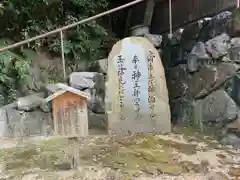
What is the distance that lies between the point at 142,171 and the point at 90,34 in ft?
15.6

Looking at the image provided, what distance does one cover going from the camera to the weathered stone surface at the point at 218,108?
15.6 ft

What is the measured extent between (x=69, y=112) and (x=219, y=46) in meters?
2.66

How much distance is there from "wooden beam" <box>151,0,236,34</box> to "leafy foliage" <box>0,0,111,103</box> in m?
1.34

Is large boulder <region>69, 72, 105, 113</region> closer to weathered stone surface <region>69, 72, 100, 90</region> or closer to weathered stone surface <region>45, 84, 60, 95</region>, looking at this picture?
weathered stone surface <region>69, 72, 100, 90</region>

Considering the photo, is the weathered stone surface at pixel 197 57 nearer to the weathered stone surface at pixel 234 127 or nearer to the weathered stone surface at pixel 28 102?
the weathered stone surface at pixel 234 127

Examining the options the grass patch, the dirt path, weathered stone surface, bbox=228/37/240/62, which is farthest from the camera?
weathered stone surface, bbox=228/37/240/62

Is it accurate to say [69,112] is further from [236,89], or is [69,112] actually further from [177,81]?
[177,81]

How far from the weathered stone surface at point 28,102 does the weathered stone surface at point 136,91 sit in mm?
1477

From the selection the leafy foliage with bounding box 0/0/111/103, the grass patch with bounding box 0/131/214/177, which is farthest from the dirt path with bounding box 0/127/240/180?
the leafy foliage with bounding box 0/0/111/103

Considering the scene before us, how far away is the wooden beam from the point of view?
5.69m

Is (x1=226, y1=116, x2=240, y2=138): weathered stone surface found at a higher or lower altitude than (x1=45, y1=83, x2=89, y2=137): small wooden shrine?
lower

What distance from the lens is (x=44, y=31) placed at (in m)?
7.14

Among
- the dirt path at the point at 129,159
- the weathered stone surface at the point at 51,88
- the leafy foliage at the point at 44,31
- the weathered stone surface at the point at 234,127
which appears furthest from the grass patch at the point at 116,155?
the leafy foliage at the point at 44,31

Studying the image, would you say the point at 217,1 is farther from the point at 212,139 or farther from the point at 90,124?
the point at 90,124
